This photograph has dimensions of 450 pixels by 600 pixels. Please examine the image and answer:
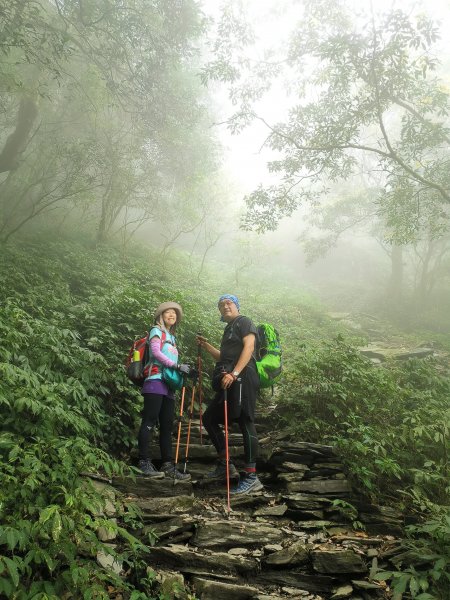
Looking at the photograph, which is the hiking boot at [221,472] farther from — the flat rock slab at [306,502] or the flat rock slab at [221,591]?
the flat rock slab at [221,591]

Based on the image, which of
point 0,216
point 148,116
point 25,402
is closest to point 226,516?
point 25,402

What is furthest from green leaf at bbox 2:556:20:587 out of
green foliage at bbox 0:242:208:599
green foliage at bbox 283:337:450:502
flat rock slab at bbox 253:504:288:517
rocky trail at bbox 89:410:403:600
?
green foliage at bbox 283:337:450:502

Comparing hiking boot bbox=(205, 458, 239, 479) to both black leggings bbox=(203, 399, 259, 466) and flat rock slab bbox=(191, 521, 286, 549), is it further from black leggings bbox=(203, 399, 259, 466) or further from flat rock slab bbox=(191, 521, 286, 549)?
flat rock slab bbox=(191, 521, 286, 549)

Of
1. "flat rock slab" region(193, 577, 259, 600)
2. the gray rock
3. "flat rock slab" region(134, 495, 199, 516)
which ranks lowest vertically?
"flat rock slab" region(193, 577, 259, 600)

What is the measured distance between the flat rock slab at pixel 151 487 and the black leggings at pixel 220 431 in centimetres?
73

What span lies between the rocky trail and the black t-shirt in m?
1.60

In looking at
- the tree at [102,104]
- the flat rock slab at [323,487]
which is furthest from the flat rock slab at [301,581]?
the tree at [102,104]

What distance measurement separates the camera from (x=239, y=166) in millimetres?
39719

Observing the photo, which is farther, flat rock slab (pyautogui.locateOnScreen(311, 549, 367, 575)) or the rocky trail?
flat rock slab (pyautogui.locateOnScreen(311, 549, 367, 575))

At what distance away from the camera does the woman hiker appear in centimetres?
484

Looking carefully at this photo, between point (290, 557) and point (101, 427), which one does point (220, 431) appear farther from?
point (290, 557)

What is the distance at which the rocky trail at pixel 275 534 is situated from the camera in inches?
138

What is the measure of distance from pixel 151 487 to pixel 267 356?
226 cm

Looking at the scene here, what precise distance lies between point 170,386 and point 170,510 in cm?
142
